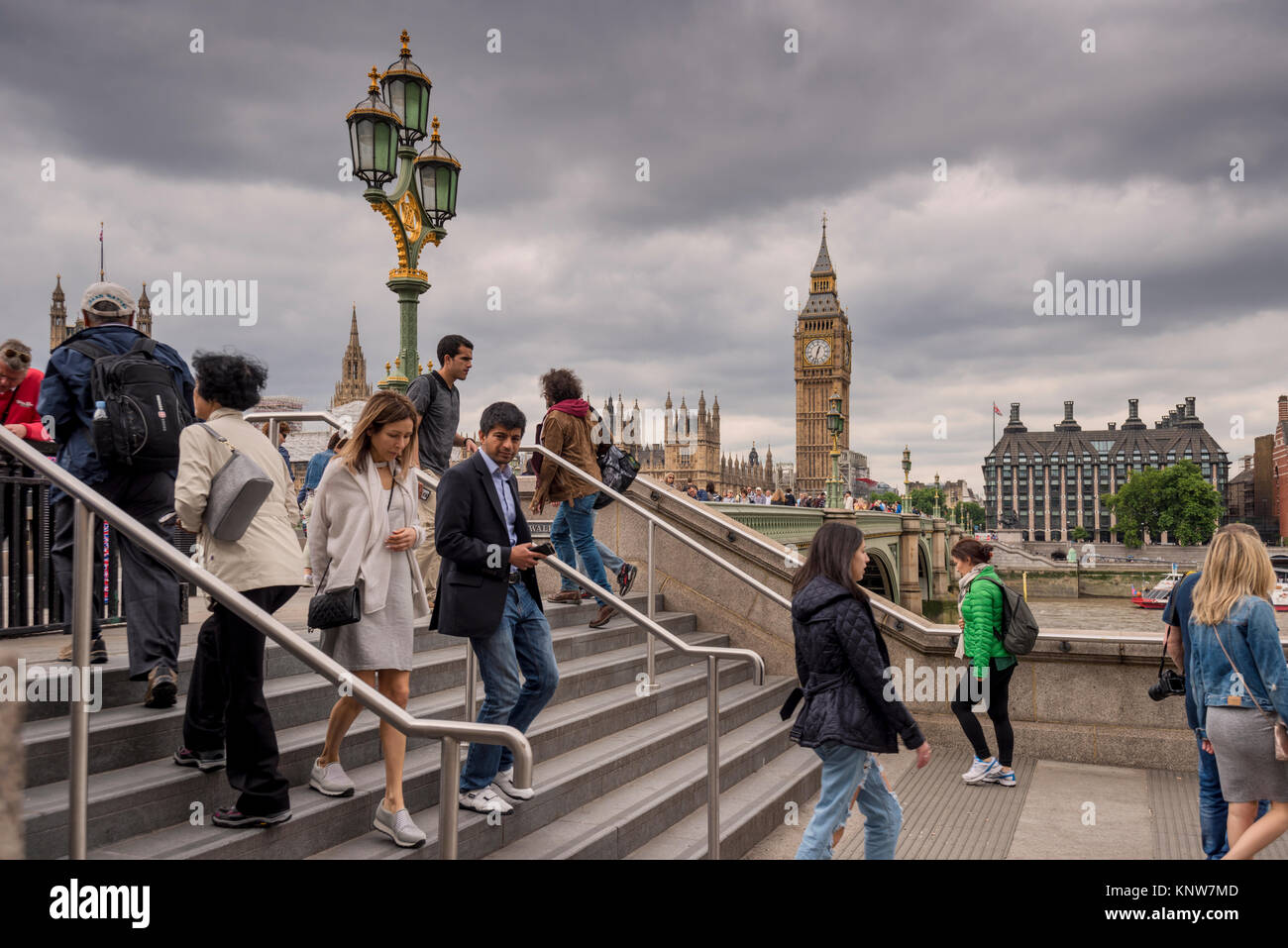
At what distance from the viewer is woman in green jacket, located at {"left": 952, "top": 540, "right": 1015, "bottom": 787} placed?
658 centimetres

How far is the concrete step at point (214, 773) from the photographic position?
3.18m

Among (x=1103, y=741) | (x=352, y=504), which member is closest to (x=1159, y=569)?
(x=1103, y=741)

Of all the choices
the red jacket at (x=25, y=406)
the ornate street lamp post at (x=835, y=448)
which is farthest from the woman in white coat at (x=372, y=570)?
the ornate street lamp post at (x=835, y=448)

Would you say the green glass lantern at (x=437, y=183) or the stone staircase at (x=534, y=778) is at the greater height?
the green glass lantern at (x=437, y=183)

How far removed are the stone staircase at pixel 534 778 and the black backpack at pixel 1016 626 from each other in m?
1.66

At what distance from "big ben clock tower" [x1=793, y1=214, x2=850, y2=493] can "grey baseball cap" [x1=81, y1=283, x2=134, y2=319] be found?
13685cm

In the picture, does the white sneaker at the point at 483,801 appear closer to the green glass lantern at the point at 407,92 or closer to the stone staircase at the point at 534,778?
the stone staircase at the point at 534,778

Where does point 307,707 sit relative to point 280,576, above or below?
below

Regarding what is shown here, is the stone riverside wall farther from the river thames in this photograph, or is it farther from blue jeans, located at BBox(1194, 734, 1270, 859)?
the river thames
